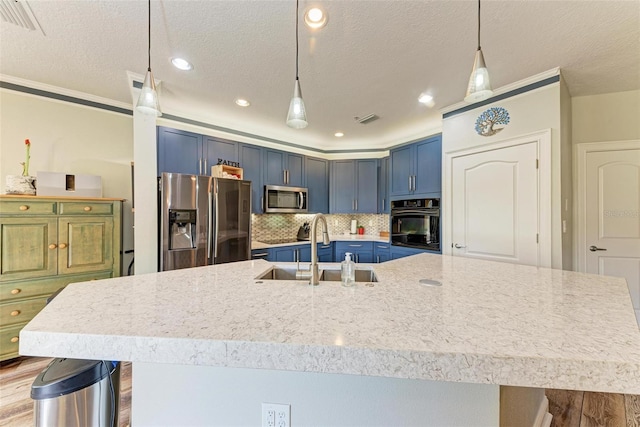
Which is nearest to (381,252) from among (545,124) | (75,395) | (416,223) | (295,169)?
(416,223)

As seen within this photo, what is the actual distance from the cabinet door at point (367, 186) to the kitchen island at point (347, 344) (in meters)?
3.10

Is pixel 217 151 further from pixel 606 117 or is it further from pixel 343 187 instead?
pixel 606 117

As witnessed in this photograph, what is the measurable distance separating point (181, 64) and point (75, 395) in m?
2.32

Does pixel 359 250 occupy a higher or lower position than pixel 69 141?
lower

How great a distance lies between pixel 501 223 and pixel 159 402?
9.83 ft

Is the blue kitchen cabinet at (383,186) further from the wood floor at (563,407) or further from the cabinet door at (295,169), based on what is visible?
the wood floor at (563,407)

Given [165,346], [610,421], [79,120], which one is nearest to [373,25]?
[165,346]

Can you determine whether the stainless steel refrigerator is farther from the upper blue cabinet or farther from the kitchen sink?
the upper blue cabinet

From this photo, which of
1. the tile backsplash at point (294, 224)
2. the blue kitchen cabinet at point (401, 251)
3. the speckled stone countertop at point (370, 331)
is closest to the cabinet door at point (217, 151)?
the tile backsplash at point (294, 224)

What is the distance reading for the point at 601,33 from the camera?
5.79 feet

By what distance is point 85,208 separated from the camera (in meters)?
2.37

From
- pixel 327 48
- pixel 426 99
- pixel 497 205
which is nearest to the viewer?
pixel 327 48

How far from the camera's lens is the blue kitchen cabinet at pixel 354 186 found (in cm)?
431

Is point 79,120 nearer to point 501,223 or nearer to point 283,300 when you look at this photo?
point 283,300
